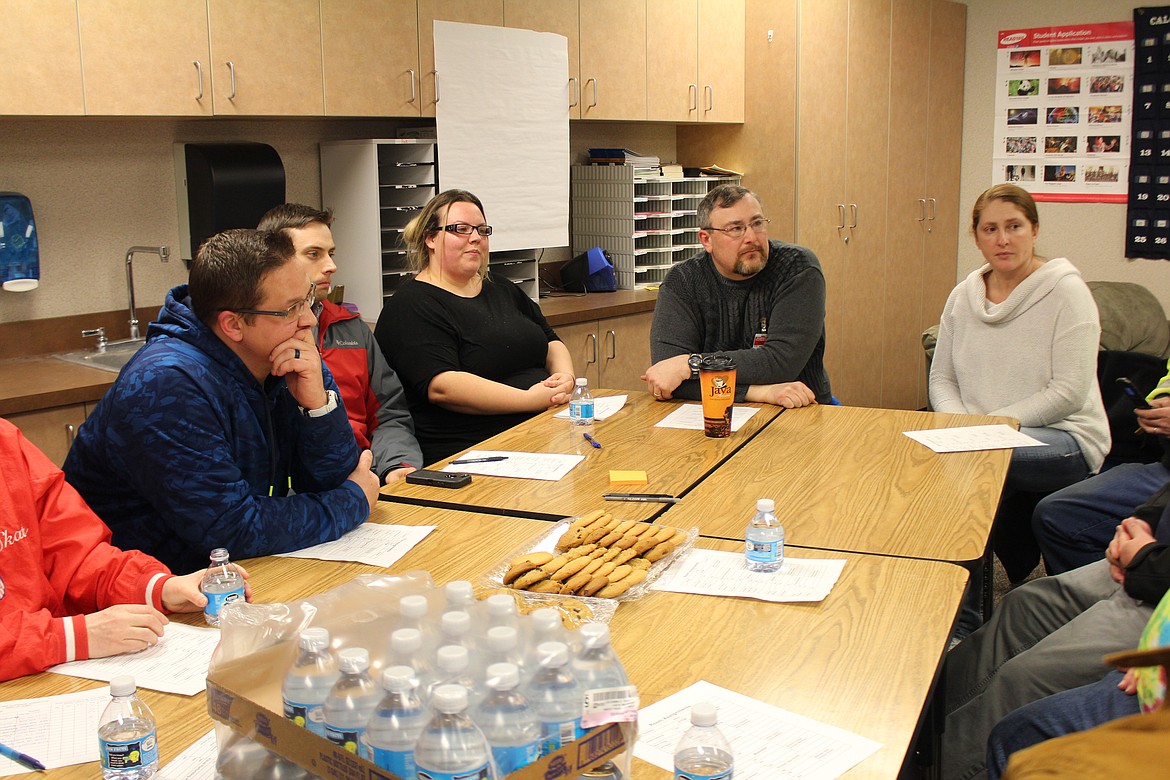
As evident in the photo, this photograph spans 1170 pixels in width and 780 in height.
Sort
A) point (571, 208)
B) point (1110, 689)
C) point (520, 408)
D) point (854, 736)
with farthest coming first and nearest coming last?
1. point (571, 208)
2. point (520, 408)
3. point (1110, 689)
4. point (854, 736)

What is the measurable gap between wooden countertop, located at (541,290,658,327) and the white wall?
247 cm

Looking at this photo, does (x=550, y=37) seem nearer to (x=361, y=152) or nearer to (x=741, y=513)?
(x=361, y=152)

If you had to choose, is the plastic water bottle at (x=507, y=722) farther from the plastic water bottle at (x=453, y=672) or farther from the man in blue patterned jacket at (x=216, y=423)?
the man in blue patterned jacket at (x=216, y=423)

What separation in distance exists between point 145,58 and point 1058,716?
3.04 metres

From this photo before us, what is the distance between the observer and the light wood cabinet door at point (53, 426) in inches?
114

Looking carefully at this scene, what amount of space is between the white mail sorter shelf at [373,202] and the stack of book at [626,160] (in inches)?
53.1

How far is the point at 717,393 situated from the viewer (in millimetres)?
2701

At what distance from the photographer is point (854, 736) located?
1.25 meters

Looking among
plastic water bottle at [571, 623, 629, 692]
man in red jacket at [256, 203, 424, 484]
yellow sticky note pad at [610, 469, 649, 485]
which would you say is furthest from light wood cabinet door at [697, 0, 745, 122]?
plastic water bottle at [571, 623, 629, 692]

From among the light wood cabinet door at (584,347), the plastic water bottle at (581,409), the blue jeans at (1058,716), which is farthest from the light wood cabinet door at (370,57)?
the blue jeans at (1058,716)

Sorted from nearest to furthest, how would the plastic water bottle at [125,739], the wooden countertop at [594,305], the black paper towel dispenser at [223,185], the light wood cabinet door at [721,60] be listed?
the plastic water bottle at [125,739] → the black paper towel dispenser at [223,185] → the wooden countertop at [594,305] → the light wood cabinet door at [721,60]

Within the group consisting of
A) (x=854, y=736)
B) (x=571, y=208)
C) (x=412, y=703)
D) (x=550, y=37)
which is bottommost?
(x=854, y=736)

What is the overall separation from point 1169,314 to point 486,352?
4.32 metres

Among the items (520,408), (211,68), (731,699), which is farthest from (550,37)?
(731,699)
